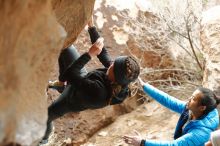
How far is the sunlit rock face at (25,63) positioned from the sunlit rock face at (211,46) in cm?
244

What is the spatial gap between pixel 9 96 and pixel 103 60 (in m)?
1.66

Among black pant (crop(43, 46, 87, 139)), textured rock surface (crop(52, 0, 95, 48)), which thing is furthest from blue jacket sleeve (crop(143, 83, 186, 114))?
textured rock surface (crop(52, 0, 95, 48))

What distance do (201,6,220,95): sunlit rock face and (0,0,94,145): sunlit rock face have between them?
2.44m

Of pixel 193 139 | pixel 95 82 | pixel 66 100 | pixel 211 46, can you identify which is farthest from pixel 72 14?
pixel 211 46

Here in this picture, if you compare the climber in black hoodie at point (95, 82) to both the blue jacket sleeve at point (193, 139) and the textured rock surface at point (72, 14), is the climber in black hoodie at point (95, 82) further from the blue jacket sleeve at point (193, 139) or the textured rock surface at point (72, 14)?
the blue jacket sleeve at point (193, 139)

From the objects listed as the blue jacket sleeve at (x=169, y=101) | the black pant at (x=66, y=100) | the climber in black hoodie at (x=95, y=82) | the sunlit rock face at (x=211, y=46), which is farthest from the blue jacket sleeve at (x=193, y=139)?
the sunlit rock face at (x=211, y=46)

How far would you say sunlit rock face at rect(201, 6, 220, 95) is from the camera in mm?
3992

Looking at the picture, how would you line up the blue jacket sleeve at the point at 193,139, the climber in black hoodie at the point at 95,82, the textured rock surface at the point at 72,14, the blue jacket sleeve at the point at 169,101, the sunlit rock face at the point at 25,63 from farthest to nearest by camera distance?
the blue jacket sleeve at the point at 169,101 < the blue jacket sleeve at the point at 193,139 < the climber in black hoodie at the point at 95,82 < the textured rock surface at the point at 72,14 < the sunlit rock face at the point at 25,63

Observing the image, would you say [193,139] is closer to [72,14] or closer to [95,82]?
[95,82]

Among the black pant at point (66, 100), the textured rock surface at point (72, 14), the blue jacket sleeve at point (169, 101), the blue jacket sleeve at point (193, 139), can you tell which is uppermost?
the textured rock surface at point (72, 14)

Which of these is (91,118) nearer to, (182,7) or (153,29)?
(153,29)

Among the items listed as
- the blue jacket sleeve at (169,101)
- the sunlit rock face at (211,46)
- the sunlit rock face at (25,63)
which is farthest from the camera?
the sunlit rock face at (211,46)

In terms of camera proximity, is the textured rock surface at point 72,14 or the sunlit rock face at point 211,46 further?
the sunlit rock face at point 211,46

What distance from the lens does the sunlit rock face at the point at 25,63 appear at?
5.17 feet
